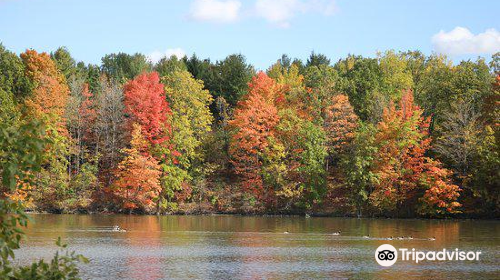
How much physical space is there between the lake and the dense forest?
5.60 meters

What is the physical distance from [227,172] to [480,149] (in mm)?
31324

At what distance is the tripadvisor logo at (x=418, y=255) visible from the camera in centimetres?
3753

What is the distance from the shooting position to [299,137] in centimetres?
7556

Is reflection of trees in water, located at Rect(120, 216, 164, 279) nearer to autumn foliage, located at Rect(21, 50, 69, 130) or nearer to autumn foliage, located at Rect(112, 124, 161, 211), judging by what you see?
autumn foliage, located at Rect(112, 124, 161, 211)

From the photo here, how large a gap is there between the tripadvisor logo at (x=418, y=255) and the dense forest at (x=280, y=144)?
26882mm

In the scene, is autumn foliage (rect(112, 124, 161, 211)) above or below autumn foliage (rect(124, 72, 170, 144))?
below

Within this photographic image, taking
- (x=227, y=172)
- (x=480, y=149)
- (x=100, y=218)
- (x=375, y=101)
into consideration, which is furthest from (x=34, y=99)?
(x=480, y=149)

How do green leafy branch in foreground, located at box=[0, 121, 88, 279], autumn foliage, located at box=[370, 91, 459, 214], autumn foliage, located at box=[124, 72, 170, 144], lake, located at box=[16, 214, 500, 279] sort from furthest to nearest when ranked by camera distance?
1. autumn foliage, located at box=[124, 72, 170, 144]
2. autumn foliage, located at box=[370, 91, 459, 214]
3. lake, located at box=[16, 214, 500, 279]
4. green leafy branch in foreground, located at box=[0, 121, 88, 279]

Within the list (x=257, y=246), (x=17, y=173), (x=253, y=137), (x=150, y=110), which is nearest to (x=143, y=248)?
(x=257, y=246)

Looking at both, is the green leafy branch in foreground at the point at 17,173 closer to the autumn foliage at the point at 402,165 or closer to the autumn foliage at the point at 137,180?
the autumn foliage at the point at 402,165

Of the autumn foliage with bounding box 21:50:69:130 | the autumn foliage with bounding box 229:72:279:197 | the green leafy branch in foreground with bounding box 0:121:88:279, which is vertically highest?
the autumn foliage with bounding box 21:50:69:130

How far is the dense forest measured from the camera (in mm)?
69375

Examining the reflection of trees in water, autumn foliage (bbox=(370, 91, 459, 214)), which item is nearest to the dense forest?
autumn foliage (bbox=(370, 91, 459, 214))

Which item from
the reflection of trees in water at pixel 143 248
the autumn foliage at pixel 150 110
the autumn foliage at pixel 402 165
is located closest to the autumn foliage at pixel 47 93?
the autumn foliage at pixel 150 110
